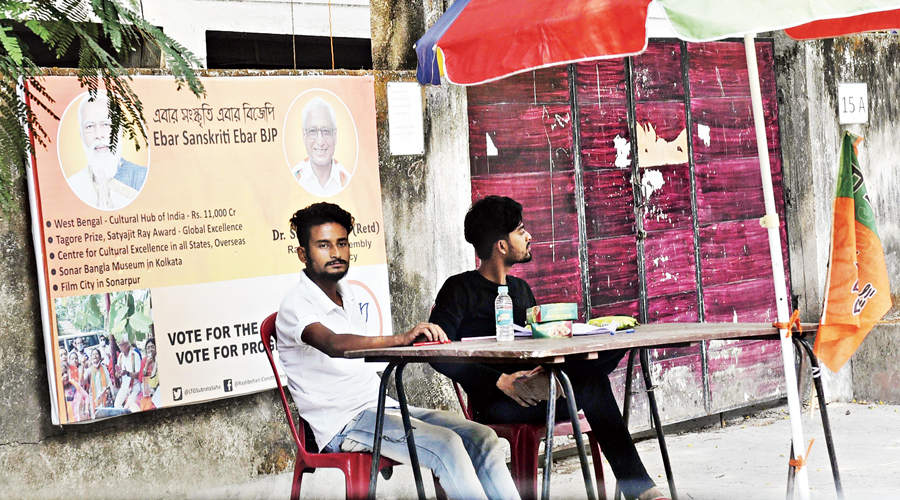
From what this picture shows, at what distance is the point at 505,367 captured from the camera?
14.5ft

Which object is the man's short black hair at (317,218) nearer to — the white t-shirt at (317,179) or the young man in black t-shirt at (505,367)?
the young man in black t-shirt at (505,367)

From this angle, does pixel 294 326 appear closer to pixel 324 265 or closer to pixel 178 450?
pixel 324 265

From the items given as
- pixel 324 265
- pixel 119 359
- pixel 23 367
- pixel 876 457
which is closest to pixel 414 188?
pixel 324 265

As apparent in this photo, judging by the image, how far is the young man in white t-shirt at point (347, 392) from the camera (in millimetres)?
3871

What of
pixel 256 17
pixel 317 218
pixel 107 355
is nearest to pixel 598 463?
pixel 317 218

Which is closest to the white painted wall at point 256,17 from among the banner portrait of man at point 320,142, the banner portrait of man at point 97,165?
the banner portrait of man at point 320,142

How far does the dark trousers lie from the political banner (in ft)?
4.16

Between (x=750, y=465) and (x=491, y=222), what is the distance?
2.45m

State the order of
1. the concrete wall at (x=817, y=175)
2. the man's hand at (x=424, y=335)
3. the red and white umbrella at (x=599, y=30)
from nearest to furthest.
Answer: the red and white umbrella at (x=599, y=30), the man's hand at (x=424, y=335), the concrete wall at (x=817, y=175)

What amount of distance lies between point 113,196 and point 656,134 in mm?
3636

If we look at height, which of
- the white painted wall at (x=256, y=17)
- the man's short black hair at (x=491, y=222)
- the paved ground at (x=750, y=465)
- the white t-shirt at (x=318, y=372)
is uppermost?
the white painted wall at (x=256, y=17)

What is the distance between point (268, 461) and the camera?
16.8 feet

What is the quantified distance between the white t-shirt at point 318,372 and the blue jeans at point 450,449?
0.06m

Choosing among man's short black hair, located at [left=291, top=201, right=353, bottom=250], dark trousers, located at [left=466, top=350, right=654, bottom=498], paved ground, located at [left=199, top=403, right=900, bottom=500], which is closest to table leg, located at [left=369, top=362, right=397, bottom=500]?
dark trousers, located at [left=466, top=350, right=654, bottom=498]
